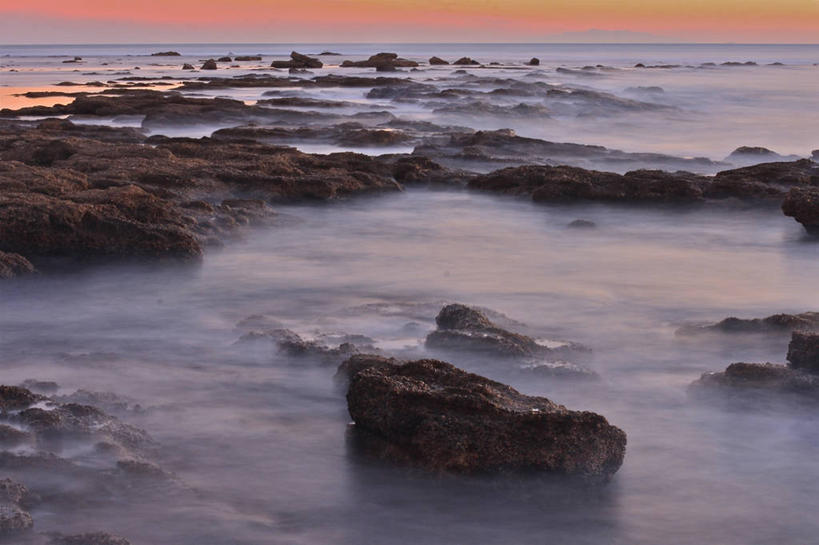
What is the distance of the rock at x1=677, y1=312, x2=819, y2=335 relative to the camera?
738 centimetres

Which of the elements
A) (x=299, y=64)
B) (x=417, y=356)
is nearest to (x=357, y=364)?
(x=417, y=356)

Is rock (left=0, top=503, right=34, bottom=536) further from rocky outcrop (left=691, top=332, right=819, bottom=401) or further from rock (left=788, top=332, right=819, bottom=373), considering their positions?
rock (left=788, top=332, right=819, bottom=373)

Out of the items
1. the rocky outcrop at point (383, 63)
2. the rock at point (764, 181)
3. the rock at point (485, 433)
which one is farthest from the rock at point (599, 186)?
the rocky outcrop at point (383, 63)

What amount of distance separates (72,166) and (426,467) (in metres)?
9.71

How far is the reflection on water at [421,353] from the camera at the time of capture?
14.1 feet

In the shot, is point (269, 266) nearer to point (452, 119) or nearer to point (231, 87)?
point (452, 119)

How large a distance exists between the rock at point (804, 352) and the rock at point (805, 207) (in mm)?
6165

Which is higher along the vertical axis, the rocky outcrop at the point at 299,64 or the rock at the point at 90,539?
the rocky outcrop at the point at 299,64

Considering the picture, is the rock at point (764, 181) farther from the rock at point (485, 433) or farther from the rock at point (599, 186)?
the rock at point (485, 433)

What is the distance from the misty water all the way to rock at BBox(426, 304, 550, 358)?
193 millimetres

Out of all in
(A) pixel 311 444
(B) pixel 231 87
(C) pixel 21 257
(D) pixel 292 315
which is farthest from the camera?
(B) pixel 231 87

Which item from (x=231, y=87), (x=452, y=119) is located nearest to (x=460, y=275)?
(x=452, y=119)

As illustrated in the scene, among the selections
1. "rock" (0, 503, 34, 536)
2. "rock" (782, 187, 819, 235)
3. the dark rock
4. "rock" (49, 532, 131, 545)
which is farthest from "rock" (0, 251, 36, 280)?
"rock" (782, 187, 819, 235)

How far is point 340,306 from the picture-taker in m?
8.38
